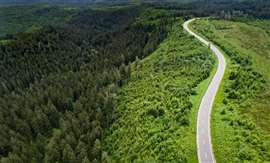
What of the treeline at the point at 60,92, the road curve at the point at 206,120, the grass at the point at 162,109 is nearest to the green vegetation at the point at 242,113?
the road curve at the point at 206,120

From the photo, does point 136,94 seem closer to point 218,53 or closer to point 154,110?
point 154,110

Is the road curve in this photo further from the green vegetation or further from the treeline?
the treeline

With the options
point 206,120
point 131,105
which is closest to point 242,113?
point 206,120

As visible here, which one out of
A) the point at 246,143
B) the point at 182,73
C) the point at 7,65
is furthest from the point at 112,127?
the point at 7,65

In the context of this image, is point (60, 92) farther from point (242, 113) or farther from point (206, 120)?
point (242, 113)

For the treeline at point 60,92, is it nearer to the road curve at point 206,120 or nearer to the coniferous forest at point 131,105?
the coniferous forest at point 131,105

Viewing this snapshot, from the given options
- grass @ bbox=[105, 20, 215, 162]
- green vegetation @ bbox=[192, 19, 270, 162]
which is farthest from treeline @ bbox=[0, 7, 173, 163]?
green vegetation @ bbox=[192, 19, 270, 162]
